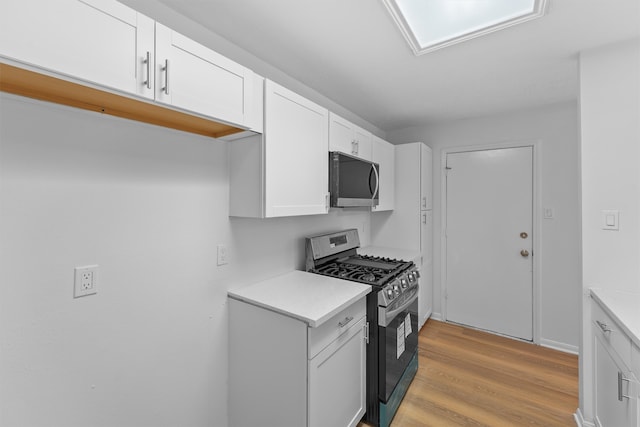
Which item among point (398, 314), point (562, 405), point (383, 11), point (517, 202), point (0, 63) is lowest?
point (562, 405)

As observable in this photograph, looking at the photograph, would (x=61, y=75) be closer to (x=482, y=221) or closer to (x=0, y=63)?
(x=0, y=63)

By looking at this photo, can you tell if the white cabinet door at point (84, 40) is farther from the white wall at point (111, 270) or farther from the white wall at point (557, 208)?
the white wall at point (557, 208)

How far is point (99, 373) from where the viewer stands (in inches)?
48.0

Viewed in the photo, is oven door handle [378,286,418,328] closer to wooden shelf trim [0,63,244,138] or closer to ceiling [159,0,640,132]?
wooden shelf trim [0,63,244,138]

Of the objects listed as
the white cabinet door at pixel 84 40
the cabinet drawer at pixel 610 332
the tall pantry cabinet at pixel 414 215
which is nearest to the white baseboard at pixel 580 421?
the cabinet drawer at pixel 610 332

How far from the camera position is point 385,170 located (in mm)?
2975

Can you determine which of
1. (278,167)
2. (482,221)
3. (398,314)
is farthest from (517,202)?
(278,167)

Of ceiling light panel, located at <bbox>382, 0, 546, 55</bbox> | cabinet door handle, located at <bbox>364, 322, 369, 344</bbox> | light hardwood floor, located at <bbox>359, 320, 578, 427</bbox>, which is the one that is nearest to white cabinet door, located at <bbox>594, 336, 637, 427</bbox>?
light hardwood floor, located at <bbox>359, 320, 578, 427</bbox>

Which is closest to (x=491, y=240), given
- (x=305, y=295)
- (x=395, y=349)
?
(x=395, y=349)

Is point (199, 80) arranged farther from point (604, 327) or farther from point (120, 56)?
point (604, 327)

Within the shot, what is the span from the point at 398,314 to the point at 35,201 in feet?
6.54

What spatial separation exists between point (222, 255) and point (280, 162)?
0.66m

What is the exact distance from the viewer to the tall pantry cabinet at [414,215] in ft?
10.2

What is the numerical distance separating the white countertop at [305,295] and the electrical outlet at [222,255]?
0.19 meters
